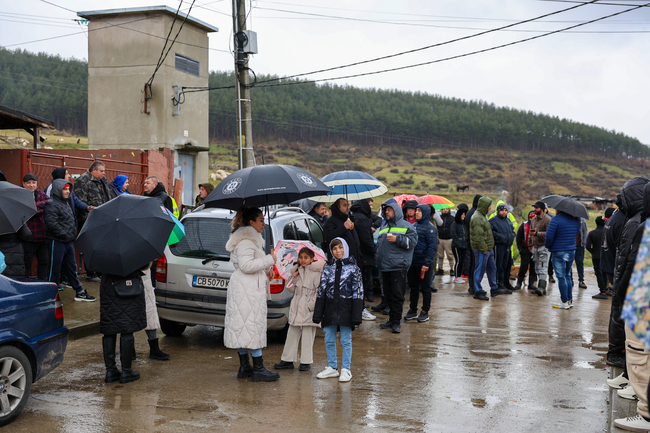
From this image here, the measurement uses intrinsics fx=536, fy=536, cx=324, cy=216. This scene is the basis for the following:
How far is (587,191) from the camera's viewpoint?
277 ft

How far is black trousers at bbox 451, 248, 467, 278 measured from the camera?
1412 cm

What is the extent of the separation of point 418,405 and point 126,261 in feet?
10.5

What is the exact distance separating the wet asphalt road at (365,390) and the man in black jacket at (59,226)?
1.87 metres

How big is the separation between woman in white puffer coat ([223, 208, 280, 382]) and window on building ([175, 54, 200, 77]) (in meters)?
18.1

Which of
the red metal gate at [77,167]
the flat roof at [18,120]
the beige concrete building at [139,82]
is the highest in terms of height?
the beige concrete building at [139,82]

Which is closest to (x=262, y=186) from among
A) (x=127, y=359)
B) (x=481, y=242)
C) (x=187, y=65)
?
(x=127, y=359)

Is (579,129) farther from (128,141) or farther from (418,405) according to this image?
(418,405)

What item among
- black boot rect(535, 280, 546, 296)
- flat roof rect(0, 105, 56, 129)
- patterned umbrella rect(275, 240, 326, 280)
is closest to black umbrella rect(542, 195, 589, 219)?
black boot rect(535, 280, 546, 296)

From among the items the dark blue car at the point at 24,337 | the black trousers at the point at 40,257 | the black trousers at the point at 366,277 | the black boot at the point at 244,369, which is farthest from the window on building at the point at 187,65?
the dark blue car at the point at 24,337

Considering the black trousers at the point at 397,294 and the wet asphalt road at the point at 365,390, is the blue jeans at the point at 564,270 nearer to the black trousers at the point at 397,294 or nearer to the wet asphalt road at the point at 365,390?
the wet asphalt road at the point at 365,390

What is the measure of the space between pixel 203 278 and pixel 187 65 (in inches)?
703

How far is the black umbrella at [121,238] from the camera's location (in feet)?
17.6

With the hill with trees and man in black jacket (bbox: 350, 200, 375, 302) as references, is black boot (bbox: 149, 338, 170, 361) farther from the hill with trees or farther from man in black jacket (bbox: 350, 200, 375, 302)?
the hill with trees

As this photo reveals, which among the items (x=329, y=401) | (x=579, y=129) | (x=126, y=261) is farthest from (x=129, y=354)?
(x=579, y=129)
